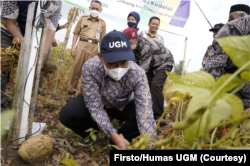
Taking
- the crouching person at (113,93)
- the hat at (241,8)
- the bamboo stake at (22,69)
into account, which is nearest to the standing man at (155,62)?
the crouching person at (113,93)

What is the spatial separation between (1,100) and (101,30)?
2131 mm

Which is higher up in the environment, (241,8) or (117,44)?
(241,8)

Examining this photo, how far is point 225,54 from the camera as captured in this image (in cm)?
120

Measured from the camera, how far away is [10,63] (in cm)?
146

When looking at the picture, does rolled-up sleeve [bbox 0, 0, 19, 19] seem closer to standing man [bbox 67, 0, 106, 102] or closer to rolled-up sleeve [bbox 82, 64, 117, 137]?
rolled-up sleeve [bbox 82, 64, 117, 137]

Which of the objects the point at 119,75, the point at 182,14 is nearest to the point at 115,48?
the point at 119,75

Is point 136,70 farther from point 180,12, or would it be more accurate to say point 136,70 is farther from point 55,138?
point 180,12

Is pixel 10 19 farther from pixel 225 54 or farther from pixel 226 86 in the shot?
pixel 226 86

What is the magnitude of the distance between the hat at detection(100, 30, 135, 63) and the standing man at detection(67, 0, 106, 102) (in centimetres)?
193

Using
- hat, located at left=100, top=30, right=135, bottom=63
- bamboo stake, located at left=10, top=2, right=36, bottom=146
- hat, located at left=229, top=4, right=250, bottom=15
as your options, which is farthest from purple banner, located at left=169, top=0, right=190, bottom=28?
bamboo stake, located at left=10, top=2, right=36, bottom=146

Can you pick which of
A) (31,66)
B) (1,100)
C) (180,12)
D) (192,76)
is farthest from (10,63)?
(180,12)

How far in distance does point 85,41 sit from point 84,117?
6.15 feet

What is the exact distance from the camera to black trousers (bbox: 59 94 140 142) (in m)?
1.68

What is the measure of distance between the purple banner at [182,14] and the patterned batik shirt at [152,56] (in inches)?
104
